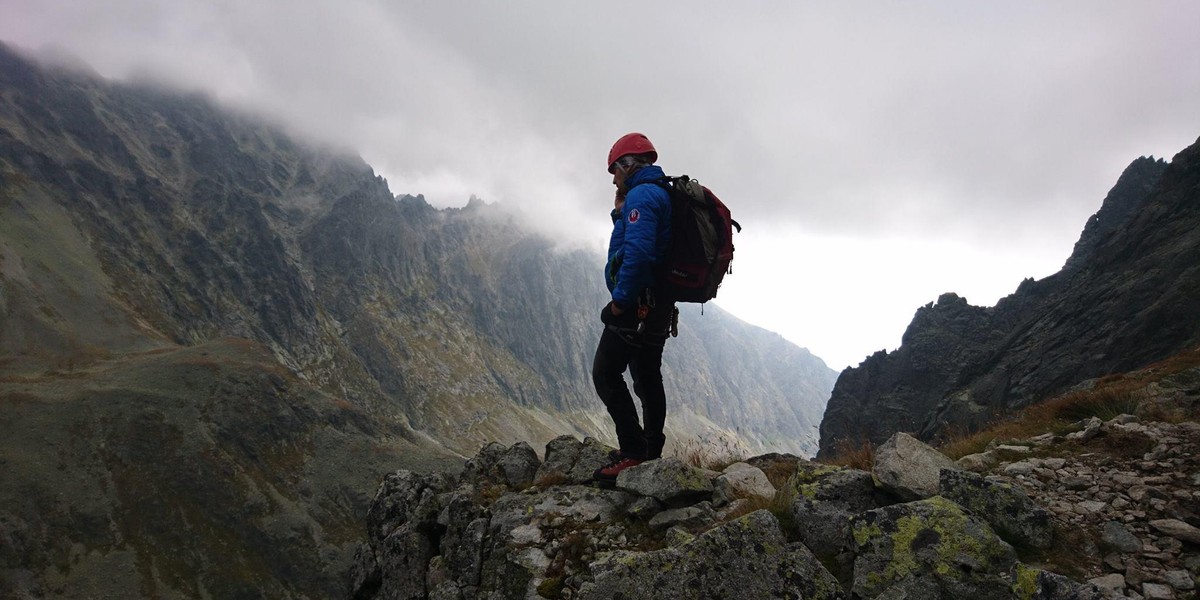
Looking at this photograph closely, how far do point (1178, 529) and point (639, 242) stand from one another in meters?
6.31

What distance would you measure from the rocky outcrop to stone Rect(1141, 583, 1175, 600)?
0.49 meters

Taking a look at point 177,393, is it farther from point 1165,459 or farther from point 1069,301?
point 1069,301

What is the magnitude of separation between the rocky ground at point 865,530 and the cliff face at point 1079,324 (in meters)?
23.4

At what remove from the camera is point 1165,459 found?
20.9ft

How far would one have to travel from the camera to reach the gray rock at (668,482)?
8.23 m

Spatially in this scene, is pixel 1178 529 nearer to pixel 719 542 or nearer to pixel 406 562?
pixel 719 542

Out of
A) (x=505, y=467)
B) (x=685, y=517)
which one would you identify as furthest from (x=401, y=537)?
(x=685, y=517)

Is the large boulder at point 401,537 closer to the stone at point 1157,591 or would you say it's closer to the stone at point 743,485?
the stone at point 743,485

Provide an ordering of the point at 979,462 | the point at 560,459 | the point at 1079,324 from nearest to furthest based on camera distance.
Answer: the point at 979,462, the point at 560,459, the point at 1079,324

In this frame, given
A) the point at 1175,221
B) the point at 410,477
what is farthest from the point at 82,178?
the point at 1175,221

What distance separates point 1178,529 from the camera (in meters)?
4.91

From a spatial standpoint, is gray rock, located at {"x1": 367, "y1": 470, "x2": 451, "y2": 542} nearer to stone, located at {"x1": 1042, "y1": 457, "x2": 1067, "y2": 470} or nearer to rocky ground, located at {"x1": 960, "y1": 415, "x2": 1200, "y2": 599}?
rocky ground, located at {"x1": 960, "y1": 415, "x2": 1200, "y2": 599}

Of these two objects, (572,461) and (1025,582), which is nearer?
(1025,582)

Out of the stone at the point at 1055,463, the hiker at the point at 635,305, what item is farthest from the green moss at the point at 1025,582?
the hiker at the point at 635,305
